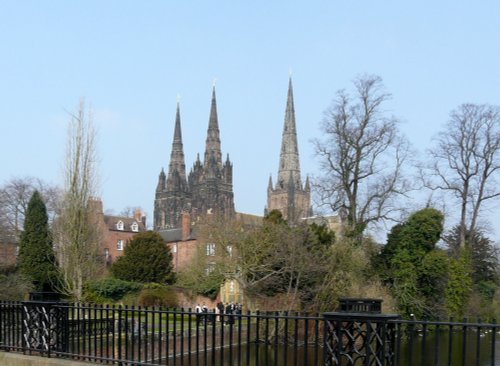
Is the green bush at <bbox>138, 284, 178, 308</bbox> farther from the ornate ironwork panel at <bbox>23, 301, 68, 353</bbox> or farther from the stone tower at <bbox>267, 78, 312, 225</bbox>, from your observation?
the stone tower at <bbox>267, 78, 312, 225</bbox>

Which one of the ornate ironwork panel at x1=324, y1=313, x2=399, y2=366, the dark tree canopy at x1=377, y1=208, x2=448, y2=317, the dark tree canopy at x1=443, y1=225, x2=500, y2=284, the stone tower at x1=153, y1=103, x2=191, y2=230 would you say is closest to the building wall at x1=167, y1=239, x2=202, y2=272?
the dark tree canopy at x1=443, y1=225, x2=500, y2=284

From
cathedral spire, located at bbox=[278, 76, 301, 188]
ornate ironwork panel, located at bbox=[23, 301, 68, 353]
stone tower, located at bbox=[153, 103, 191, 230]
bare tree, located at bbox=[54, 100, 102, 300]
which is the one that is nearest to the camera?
ornate ironwork panel, located at bbox=[23, 301, 68, 353]

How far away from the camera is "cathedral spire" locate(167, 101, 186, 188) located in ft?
369

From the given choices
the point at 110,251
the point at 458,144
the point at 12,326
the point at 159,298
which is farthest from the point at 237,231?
the point at 110,251

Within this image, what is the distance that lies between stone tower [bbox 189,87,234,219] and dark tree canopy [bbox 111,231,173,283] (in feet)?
175

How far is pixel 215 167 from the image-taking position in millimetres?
109062

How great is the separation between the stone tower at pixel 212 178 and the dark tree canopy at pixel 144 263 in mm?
53371

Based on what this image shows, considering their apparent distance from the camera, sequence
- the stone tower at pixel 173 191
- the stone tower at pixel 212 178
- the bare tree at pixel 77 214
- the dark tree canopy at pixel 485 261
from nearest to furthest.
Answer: the bare tree at pixel 77 214 < the dark tree canopy at pixel 485 261 < the stone tower at pixel 212 178 < the stone tower at pixel 173 191

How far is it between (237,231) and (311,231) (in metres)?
3.95

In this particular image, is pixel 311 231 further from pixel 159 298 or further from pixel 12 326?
pixel 12 326

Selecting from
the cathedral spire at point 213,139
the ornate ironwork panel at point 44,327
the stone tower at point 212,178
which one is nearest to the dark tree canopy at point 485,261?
the ornate ironwork panel at point 44,327

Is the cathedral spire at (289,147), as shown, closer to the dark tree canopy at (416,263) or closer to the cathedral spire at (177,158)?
the cathedral spire at (177,158)

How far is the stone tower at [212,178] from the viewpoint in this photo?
106938 millimetres

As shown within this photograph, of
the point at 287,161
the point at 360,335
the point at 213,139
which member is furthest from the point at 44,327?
the point at 287,161
